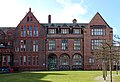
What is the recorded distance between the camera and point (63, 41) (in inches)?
2936

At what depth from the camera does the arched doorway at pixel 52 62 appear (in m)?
74.2

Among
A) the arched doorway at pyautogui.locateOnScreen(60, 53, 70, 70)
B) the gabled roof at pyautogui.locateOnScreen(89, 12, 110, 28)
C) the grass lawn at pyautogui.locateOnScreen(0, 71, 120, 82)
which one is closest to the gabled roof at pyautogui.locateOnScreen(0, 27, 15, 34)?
the arched doorway at pyautogui.locateOnScreen(60, 53, 70, 70)

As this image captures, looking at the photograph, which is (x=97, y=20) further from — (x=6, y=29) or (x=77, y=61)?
(x=6, y=29)

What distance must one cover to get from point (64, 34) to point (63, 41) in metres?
1.89

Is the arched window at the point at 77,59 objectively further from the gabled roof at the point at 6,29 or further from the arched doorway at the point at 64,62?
the gabled roof at the point at 6,29

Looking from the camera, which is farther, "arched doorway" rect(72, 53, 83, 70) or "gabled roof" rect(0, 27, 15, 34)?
"gabled roof" rect(0, 27, 15, 34)

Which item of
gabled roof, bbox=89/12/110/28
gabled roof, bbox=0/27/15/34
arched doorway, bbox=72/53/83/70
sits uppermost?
gabled roof, bbox=89/12/110/28

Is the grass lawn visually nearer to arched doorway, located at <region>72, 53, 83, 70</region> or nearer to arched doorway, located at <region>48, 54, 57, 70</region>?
arched doorway, located at <region>48, 54, 57, 70</region>

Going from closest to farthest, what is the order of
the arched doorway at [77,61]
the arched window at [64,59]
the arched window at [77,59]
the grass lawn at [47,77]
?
the grass lawn at [47,77] → the arched doorway at [77,61] → the arched window at [77,59] → the arched window at [64,59]

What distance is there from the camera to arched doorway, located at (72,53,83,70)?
73.6 m

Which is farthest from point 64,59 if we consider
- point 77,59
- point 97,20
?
point 97,20

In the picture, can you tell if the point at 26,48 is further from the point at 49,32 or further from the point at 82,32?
the point at 82,32

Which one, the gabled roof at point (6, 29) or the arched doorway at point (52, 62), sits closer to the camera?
the arched doorway at point (52, 62)

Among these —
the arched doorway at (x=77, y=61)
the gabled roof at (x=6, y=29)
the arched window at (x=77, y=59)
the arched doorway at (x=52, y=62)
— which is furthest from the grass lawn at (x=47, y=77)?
the gabled roof at (x=6, y=29)
